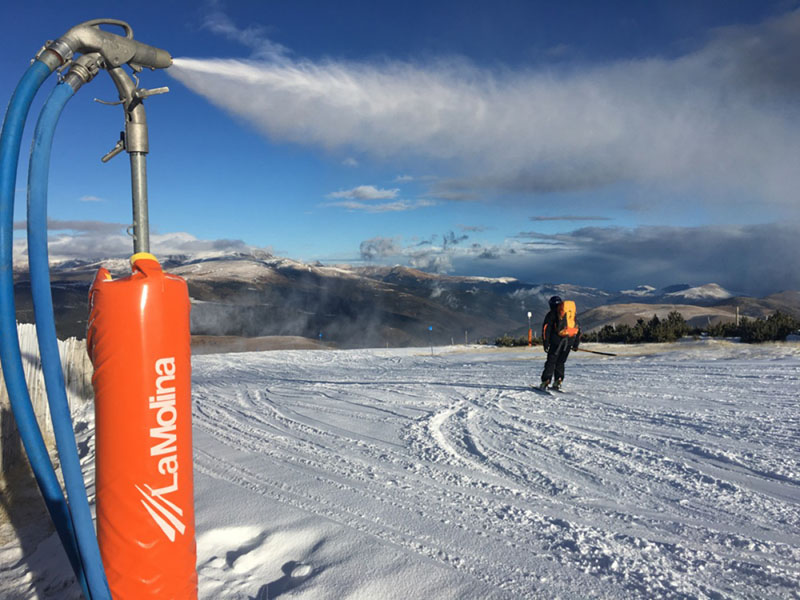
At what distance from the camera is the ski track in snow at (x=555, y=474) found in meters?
3.21

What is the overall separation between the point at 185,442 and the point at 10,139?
181cm

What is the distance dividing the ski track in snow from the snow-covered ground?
0.07 ft

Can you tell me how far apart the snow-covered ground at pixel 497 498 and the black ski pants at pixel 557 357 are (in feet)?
1.79

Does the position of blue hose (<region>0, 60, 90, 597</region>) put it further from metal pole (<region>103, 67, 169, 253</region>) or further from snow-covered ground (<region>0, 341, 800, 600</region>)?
snow-covered ground (<region>0, 341, 800, 600</region>)

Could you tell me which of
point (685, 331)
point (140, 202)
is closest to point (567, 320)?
point (140, 202)

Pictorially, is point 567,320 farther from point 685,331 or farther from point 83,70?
point 685,331

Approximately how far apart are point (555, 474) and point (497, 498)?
0.87 m

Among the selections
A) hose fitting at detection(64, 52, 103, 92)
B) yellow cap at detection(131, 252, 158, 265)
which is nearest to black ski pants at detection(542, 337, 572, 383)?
yellow cap at detection(131, 252, 158, 265)

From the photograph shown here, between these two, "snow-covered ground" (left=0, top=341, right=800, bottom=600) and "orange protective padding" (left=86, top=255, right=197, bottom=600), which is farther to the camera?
"snow-covered ground" (left=0, top=341, right=800, bottom=600)

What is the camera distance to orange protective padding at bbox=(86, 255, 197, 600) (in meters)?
2.56

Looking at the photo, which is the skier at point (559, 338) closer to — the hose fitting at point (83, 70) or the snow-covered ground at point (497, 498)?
the snow-covered ground at point (497, 498)

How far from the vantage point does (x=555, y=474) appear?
484cm

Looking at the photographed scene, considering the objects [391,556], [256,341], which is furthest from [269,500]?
[256,341]

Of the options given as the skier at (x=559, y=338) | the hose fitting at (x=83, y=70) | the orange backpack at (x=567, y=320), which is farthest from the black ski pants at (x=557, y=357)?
the hose fitting at (x=83, y=70)
